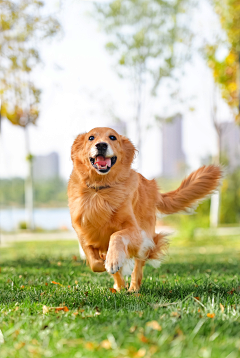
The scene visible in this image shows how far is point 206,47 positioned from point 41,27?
5212 mm

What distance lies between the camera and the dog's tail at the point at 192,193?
420 centimetres

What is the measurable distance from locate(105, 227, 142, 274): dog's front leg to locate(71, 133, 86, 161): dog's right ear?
99cm

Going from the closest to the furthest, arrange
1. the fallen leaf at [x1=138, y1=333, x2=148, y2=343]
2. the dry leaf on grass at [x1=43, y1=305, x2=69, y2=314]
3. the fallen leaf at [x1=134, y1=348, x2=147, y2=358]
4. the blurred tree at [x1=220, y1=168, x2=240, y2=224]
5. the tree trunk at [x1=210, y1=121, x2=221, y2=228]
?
the fallen leaf at [x1=134, y1=348, x2=147, y2=358], the fallen leaf at [x1=138, y1=333, x2=148, y2=343], the dry leaf on grass at [x1=43, y1=305, x2=69, y2=314], the tree trunk at [x1=210, y1=121, x2=221, y2=228], the blurred tree at [x1=220, y1=168, x2=240, y2=224]

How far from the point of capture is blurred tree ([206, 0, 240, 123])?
7.44 m

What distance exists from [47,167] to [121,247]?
25.0m

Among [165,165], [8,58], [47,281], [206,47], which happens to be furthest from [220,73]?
[165,165]

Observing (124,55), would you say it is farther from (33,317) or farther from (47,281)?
(33,317)

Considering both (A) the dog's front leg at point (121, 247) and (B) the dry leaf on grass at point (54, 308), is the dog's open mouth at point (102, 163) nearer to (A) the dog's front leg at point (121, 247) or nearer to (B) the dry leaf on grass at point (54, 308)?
(A) the dog's front leg at point (121, 247)

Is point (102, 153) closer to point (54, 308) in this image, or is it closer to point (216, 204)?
point (54, 308)

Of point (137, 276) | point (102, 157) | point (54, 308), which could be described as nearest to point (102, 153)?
point (102, 157)

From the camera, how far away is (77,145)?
3.70 m

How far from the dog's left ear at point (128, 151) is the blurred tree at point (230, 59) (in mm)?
4645

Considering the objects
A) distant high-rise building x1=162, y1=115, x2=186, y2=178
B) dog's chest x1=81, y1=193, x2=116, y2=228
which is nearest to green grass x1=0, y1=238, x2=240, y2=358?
dog's chest x1=81, y1=193, x2=116, y2=228

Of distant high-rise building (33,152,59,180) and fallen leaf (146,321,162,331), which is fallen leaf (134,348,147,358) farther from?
distant high-rise building (33,152,59,180)
